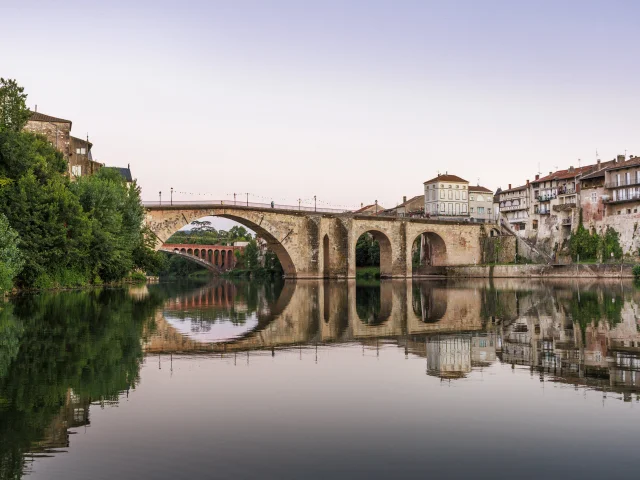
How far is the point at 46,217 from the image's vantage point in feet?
123

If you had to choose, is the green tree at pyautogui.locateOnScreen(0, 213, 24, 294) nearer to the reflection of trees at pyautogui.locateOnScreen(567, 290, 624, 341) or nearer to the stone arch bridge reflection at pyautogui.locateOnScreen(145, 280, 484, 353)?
the stone arch bridge reflection at pyautogui.locateOnScreen(145, 280, 484, 353)

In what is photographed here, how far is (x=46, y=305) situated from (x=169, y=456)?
22.1 m

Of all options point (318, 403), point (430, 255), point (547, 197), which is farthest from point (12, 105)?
point (547, 197)

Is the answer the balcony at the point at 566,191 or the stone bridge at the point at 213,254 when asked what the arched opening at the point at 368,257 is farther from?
the stone bridge at the point at 213,254

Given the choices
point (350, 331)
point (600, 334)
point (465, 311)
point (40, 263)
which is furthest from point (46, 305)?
point (600, 334)

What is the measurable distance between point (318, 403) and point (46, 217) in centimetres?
3159

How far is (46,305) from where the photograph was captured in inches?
1072

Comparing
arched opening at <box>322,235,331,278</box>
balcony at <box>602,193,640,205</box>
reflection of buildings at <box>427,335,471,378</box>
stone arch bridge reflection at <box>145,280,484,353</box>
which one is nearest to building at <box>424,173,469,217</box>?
balcony at <box>602,193,640,205</box>

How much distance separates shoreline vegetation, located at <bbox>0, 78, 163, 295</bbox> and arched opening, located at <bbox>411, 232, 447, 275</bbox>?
4268 centimetres

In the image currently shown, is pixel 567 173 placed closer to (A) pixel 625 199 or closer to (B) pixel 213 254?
(A) pixel 625 199

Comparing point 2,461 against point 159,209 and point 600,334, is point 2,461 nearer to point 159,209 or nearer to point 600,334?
point 600,334

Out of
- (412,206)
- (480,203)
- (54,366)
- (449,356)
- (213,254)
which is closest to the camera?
(54,366)

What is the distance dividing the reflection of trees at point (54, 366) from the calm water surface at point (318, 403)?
0.13ft

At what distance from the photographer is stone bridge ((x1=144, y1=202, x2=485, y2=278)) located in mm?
62281
